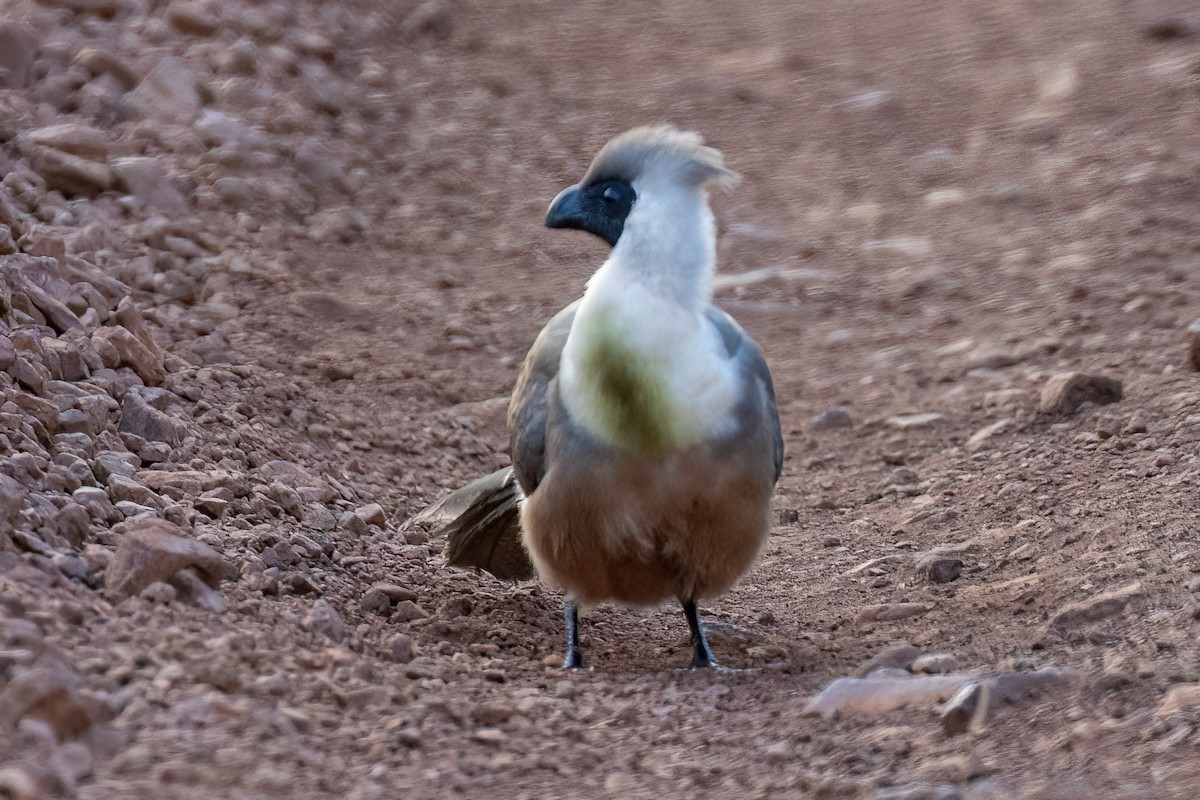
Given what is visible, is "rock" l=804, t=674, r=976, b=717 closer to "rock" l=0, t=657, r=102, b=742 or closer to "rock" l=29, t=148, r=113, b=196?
"rock" l=0, t=657, r=102, b=742

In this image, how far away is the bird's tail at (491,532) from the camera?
5.46 m

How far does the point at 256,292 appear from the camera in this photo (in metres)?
7.86

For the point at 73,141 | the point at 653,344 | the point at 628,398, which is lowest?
the point at 628,398

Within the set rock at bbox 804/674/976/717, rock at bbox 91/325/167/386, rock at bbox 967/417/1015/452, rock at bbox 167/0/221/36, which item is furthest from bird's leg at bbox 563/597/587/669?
rock at bbox 167/0/221/36

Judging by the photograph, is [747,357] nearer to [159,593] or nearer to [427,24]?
[159,593]

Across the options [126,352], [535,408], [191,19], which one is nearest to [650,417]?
[535,408]

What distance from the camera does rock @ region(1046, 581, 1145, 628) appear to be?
435 cm

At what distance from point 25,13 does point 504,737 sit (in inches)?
295

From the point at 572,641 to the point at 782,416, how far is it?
295 cm

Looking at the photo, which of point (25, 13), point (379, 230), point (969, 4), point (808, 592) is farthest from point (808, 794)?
point (969, 4)

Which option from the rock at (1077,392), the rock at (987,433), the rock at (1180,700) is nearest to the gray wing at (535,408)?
the rock at (1180,700)

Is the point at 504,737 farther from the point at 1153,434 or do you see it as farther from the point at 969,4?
the point at 969,4

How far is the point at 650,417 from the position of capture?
4.42m

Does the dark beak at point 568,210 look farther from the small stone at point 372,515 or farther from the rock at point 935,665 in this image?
the rock at point 935,665
